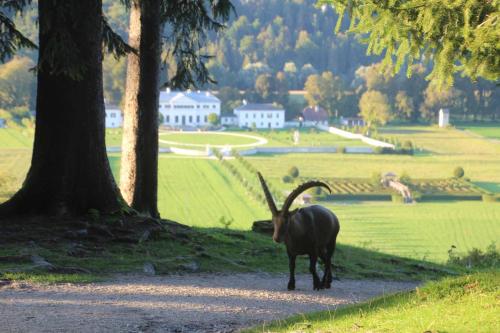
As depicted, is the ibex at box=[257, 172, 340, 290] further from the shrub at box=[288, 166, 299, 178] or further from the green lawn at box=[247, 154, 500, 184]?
the green lawn at box=[247, 154, 500, 184]

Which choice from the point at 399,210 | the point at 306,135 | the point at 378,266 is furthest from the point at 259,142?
the point at 378,266

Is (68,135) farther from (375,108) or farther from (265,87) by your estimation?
(265,87)

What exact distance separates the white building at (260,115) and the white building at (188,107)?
361cm

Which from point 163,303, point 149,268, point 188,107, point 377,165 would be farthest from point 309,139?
point 163,303

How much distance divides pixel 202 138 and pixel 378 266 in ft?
289

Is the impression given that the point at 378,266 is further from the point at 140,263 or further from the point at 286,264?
the point at 140,263

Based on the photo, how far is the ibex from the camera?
7.29 metres

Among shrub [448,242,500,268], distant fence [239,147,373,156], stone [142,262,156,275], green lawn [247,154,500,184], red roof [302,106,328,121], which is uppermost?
red roof [302,106,328,121]

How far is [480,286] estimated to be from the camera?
5914 millimetres

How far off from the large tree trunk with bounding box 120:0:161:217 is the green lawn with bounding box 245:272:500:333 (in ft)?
18.0

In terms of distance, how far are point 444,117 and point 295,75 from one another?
35456mm

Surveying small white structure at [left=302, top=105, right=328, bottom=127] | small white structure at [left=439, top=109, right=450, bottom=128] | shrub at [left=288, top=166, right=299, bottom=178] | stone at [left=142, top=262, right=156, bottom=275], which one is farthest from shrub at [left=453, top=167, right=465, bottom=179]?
stone at [left=142, top=262, right=156, bottom=275]

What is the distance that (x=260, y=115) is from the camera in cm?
10006

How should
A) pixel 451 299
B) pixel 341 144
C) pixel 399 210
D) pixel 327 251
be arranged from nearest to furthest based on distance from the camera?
pixel 451 299 → pixel 327 251 → pixel 399 210 → pixel 341 144
